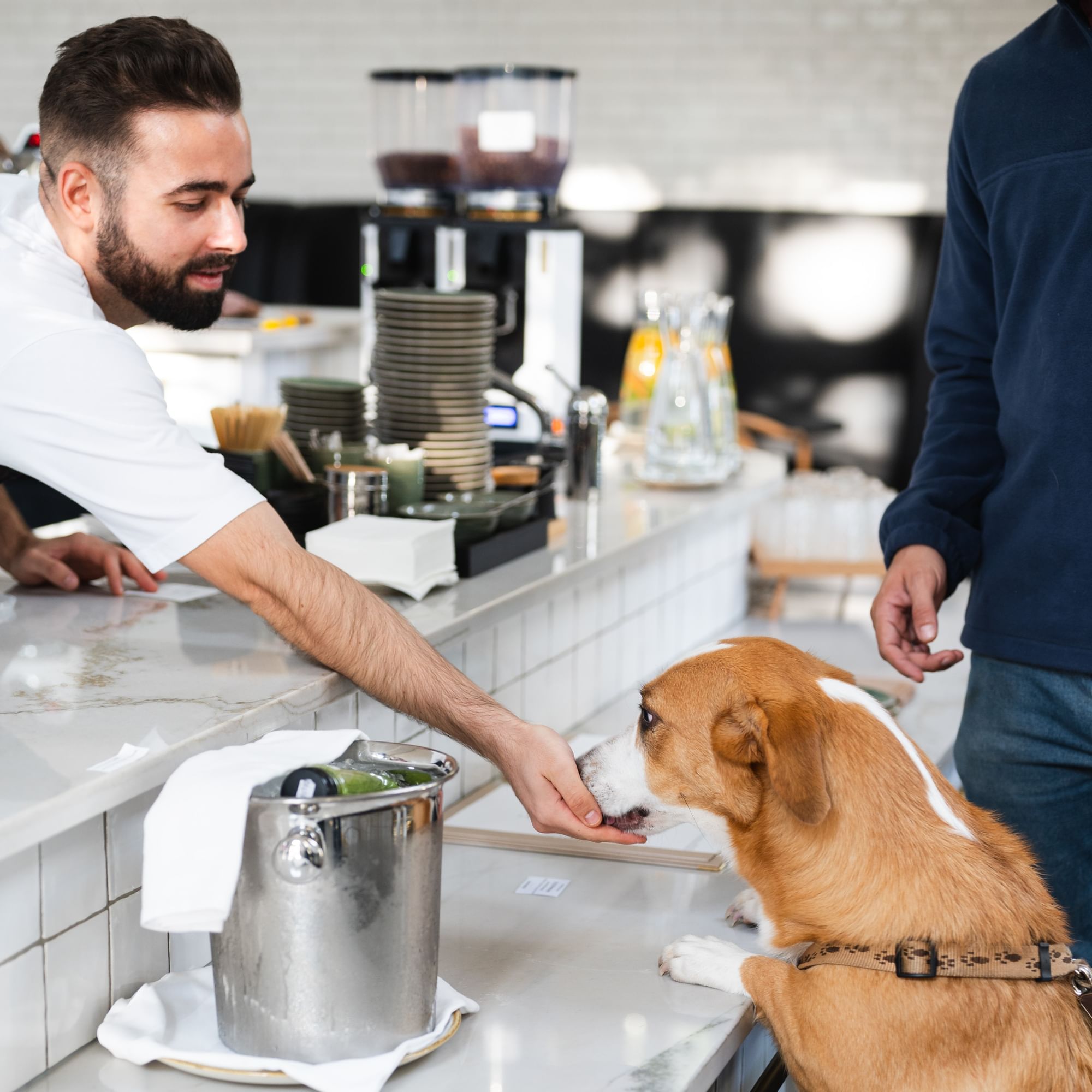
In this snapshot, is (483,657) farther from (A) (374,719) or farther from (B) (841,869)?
(B) (841,869)

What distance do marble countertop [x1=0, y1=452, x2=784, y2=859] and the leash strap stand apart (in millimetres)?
720

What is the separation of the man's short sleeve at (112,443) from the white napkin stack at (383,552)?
54 centimetres

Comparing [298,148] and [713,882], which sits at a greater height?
[298,148]

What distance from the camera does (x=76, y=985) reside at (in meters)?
1.40

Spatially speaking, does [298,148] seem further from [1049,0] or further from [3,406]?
[3,406]

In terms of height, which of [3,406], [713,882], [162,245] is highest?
[162,245]

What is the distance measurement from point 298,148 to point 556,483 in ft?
18.4

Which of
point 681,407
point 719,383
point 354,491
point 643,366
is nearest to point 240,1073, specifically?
point 354,491

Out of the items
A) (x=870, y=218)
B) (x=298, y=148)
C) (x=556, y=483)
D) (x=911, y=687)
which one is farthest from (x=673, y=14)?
(x=911, y=687)

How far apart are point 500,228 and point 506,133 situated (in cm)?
23

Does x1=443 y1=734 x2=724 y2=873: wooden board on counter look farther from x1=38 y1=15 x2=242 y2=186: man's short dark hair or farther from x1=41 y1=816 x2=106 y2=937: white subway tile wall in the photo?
x1=38 y1=15 x2=242 y2=186: man's short dark hair

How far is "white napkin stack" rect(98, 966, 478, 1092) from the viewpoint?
1281 millimetres

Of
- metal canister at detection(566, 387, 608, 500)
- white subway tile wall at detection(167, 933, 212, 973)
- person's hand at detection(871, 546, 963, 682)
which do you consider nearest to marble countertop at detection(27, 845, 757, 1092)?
white subway tile wall at detection(167, 933, 212, 973)

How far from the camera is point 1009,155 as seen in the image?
6.01 ft
